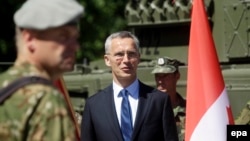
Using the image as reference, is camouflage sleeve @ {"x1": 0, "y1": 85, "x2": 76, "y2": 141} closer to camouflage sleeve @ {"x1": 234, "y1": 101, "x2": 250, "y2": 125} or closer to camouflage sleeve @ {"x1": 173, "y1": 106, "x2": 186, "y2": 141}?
camouflage sleeve @ {"x1": 173, "y1": 106, "x2": 186, "y2": 141}

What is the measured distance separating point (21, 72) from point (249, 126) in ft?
16.9

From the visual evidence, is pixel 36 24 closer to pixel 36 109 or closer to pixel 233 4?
pixel 36 109

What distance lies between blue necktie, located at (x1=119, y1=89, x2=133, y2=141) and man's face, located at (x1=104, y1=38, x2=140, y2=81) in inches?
6.1

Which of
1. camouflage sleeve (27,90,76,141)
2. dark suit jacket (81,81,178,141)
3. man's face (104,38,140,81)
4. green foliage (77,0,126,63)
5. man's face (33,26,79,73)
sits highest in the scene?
man's face (33,26,79,73)

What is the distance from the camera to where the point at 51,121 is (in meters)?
3.27

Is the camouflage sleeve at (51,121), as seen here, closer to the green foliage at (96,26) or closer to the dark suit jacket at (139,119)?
the dark suit jacket at (139,119)

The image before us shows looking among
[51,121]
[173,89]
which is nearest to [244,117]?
[173,89]

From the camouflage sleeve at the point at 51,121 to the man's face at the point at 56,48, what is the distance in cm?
12

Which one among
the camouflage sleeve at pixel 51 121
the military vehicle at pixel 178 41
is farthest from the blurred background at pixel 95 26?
the camouflage sleeve at pixel 51 121

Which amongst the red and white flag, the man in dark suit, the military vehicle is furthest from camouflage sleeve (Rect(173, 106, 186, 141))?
the man in dark suit

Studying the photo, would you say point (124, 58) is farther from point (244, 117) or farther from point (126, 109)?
point (244, 117)

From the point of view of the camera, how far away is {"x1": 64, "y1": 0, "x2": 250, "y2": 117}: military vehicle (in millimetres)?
10039

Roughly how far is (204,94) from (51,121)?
440 centimetres

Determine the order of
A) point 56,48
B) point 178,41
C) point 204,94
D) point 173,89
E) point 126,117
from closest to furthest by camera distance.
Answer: point 56,48, point 126,117, point 204,94, point 173,89, point 178,41
